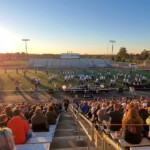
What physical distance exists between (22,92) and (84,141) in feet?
74.9

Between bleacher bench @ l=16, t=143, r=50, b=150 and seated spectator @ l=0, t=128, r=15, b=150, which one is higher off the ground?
seated spectator @ l=0, t=128, r=15, b=150

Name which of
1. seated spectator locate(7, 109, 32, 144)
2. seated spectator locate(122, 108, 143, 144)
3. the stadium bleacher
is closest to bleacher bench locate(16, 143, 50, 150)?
seated spectator locate(7, 109, 32, 144)

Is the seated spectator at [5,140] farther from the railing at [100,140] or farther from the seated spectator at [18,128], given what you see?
the railing at [100,140]

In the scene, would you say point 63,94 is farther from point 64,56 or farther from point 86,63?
point 64,56

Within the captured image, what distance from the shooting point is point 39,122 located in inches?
240

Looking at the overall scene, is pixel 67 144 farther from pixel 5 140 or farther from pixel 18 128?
pixel 5 140

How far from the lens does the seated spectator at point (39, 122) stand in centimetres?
602

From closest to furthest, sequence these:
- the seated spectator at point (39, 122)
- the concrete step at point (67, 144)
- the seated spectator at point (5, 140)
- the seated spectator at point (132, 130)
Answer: the seated spectator at point (5, 140) → the seated spectator at point (132, 130) → the concrete step at point (67, 144) → the seated spectator at point (39, 122)

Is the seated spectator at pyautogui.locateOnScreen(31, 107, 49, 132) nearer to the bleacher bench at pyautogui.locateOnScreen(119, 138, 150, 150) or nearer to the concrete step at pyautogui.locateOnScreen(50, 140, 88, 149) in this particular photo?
the concrete step at pyautogui.locateOnScreen(50, 140, 88, 149)

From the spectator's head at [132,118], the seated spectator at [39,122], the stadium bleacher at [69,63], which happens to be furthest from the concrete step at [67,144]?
the stadium bleacher at [69,63]

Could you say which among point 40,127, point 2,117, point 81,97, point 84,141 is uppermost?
point 2,117

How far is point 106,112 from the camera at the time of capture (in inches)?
273

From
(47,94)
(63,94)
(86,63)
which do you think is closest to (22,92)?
(47,94)

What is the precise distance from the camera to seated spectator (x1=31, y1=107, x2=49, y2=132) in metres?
6.02
